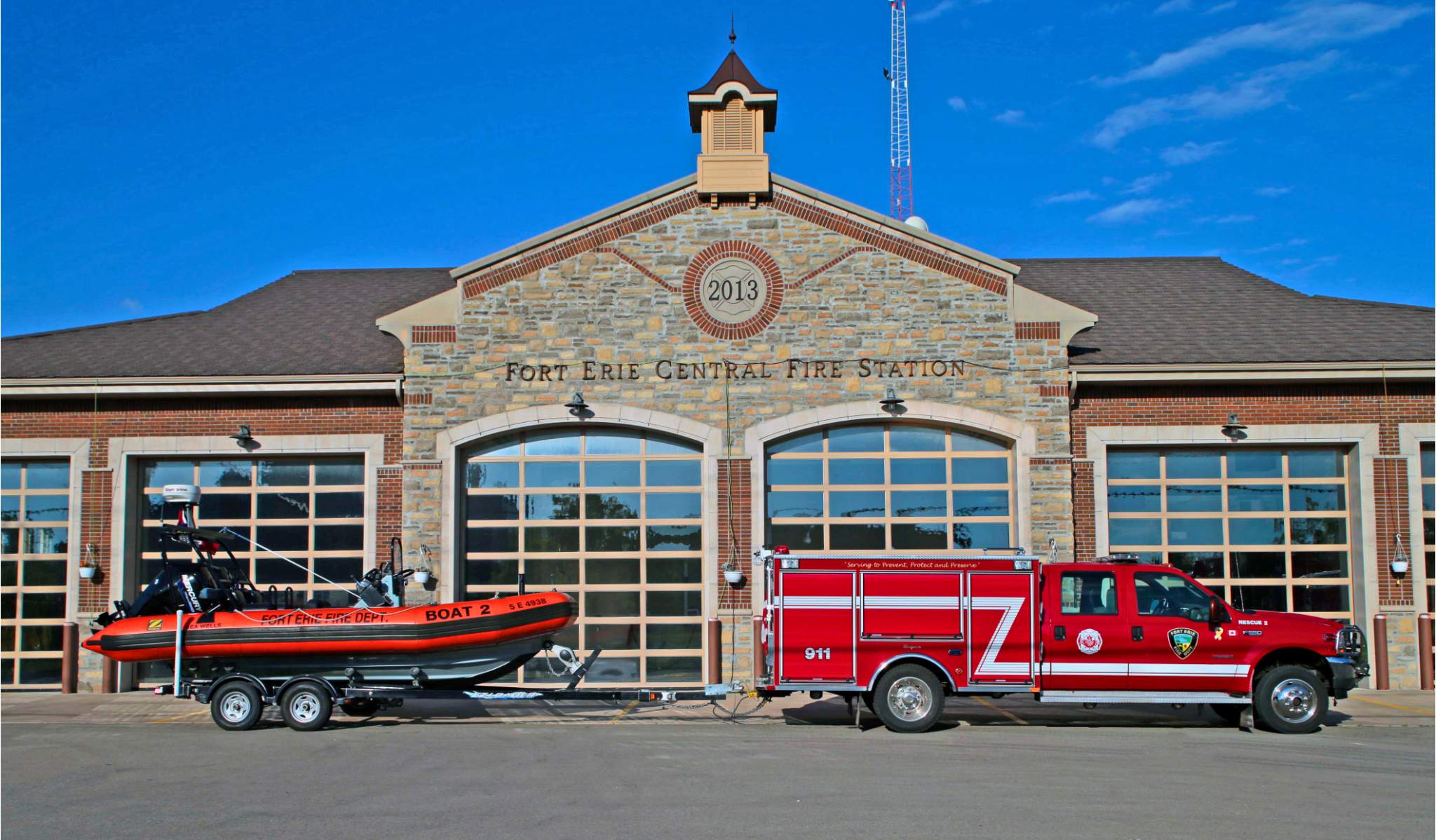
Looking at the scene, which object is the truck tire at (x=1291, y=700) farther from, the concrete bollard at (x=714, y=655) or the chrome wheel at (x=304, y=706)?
the chrome wheel at (x=304, y=706)

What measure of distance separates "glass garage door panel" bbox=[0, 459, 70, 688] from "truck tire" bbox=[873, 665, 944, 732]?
41.6 feet

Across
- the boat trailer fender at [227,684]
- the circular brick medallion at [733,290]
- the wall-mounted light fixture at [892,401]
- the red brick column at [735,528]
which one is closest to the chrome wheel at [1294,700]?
the wall-mounted light fixture at [892,401]

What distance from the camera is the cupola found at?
1789 centimetres

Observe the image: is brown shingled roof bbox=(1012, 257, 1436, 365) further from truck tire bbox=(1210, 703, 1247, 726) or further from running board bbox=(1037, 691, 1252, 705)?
running board bbox=(1037, 691, 1252, 705)

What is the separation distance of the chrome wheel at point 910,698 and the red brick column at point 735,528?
4.47 metres

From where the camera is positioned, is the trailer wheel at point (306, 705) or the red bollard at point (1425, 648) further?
the red bollard at point (1425, 648)

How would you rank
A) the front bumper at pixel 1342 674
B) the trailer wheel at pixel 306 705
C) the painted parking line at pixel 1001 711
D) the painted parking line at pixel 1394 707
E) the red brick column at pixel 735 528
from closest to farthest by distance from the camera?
the front bumper at pixel 1342 674, the trailer wheel at pixel 306 705, the painted parking line at pixel 1001 711, the painted parking line at pixel 1394 707, the red brick column at pixel 735 528

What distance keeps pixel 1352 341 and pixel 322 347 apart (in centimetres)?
1583

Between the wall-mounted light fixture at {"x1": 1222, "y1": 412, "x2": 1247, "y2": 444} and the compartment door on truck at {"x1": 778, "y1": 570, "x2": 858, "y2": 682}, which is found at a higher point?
the wall-mounted light fixture at {"x1": 1222, "y1": 412, "x2": 1247, "y2": 444}

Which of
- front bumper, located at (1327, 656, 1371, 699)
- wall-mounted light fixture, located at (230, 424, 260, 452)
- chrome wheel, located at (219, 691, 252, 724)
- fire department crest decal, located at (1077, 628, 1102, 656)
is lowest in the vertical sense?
chrome wheel, located at (219, 691, 252, 724)

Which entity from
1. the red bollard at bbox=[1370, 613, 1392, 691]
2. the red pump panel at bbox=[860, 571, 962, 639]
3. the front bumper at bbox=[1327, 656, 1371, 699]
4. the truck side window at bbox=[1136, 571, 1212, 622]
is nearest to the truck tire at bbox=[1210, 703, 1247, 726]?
the front bumper at bbox=[1327, 656, 1371, 699]

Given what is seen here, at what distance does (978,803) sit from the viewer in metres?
9.16

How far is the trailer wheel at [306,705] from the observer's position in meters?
13.4

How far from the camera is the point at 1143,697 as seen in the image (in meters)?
13.0
